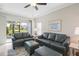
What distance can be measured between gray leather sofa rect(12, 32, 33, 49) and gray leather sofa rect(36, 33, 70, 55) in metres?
0.24

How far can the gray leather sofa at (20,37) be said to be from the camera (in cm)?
176

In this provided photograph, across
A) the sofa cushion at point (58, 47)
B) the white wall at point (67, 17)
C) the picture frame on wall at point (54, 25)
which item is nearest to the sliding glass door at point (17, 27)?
the white wall at point (67, 17)

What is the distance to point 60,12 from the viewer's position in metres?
1.75

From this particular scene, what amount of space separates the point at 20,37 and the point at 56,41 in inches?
32.5

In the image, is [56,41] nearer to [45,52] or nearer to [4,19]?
[45,52]

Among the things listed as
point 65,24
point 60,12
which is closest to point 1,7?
point 60,12

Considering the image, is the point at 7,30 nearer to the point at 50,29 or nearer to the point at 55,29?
the point at 50,29

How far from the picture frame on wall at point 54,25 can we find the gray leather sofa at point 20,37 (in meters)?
0.49

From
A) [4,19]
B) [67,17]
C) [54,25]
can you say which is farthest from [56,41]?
[4,19]

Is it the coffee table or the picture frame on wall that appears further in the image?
the picture frame on wall

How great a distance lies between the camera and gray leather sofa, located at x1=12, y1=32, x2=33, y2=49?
1762 millimetres

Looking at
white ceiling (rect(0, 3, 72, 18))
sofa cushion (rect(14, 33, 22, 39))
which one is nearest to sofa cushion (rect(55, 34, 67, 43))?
white ceiling (rect(0, 3, 72, 18))

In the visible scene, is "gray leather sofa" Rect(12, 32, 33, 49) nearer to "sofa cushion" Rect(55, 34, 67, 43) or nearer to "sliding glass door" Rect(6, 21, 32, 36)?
"sliding glass door" Rect(6, 21, 32, 36)

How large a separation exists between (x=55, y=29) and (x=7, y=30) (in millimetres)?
1034
